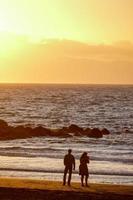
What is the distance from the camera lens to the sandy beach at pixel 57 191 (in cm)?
2362

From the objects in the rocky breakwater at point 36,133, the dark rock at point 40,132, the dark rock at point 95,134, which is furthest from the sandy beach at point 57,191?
the dark rock at point 40,132

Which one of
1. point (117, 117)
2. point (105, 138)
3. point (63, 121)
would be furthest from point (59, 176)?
point (117, 117)

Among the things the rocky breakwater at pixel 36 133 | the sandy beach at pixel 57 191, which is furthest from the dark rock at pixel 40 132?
the sandy beach at pixel 57 191

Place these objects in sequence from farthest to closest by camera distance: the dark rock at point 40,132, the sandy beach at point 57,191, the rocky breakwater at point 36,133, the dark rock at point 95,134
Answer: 1. the dark rock at point 40,132
2. the dark rock at point 95,134
3. the rocky breakwater at point 36,133
4. the sandy beach at point 57,191

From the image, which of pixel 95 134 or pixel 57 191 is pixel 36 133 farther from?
pixel 57 191

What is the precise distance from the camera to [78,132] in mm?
71312

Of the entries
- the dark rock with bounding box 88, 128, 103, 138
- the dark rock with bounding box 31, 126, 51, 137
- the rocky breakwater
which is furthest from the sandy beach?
the dark rock with bounding box 31, 126, 51, 137

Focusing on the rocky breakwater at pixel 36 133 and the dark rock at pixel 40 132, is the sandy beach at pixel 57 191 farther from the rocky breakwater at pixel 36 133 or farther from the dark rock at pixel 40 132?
the dark rock at pixel 40 132

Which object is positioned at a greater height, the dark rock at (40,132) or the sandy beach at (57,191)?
the sandy beach at (57,191)

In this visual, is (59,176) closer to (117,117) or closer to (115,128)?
(115,128)

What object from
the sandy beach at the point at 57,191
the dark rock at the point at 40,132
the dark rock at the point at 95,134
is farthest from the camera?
the dark rock at the point at 40,132

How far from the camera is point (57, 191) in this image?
24734 millimetres

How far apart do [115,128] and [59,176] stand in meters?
49.2

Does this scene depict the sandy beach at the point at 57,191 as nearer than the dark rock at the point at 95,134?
Yes
